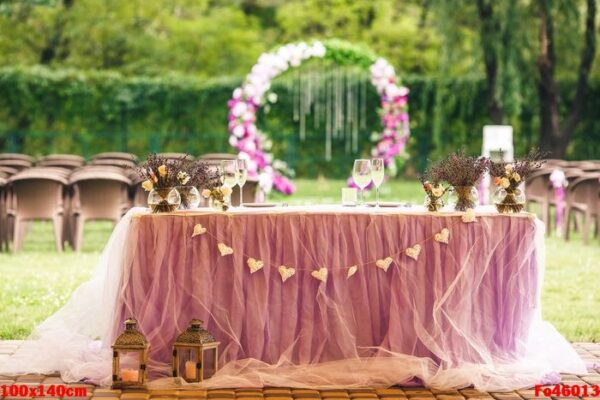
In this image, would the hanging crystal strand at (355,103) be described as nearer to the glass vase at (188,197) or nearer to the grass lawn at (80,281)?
the grass lawn at (80,281)

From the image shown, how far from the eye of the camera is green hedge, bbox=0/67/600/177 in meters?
24.7

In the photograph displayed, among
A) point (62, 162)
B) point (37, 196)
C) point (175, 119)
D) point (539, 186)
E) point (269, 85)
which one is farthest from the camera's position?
point (175, 119)

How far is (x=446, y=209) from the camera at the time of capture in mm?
6570

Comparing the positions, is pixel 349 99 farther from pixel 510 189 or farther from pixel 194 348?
pixel 194 348

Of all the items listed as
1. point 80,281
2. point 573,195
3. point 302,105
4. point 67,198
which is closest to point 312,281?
point 80,281

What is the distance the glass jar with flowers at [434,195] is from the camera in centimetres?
642

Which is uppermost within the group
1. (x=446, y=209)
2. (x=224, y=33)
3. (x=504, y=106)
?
(x=224, y=33)

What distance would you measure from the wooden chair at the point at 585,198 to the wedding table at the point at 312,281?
761cm

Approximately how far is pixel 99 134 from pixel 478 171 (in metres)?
19.6

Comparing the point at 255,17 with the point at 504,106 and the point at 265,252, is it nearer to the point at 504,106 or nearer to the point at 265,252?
the point at 504,106

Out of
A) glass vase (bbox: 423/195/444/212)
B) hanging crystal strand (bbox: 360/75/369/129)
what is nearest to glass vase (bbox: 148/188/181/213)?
glass vase (bbox: 423/195/444/212)

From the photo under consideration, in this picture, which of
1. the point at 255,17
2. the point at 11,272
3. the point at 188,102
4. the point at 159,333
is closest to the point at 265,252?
the point at 159,333

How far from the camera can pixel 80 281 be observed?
10.3m

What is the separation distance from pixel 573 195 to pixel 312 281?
8441mm
